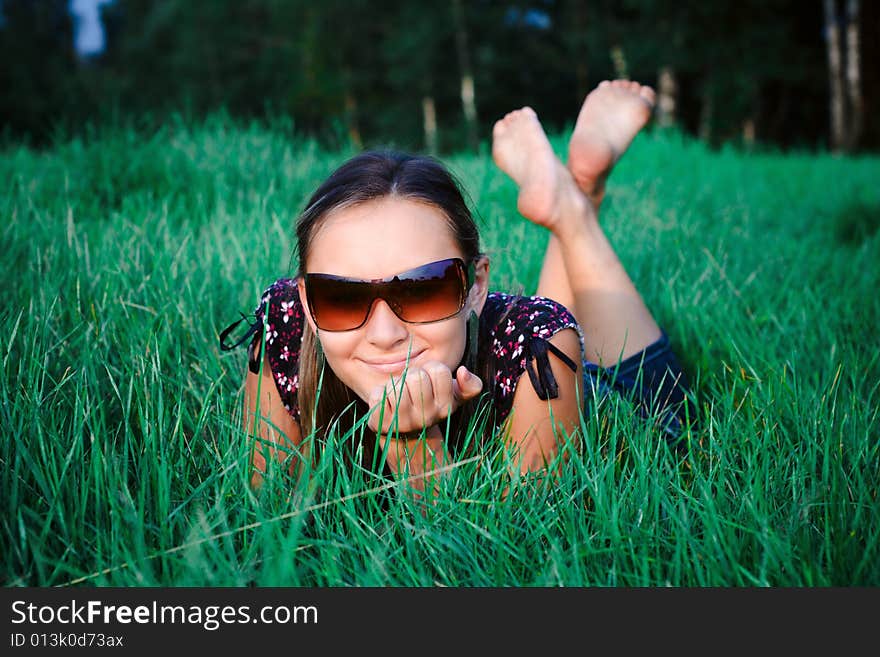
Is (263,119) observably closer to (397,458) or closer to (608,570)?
(397,458)

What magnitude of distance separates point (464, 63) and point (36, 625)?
17.9 m

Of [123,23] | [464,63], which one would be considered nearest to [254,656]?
[464,63]

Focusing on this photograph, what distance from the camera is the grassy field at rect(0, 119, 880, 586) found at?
975 millimetres

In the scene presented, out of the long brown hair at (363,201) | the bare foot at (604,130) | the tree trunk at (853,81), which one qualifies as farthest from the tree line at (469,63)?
the long brown hair at (363,201)

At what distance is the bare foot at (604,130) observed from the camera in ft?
7.93

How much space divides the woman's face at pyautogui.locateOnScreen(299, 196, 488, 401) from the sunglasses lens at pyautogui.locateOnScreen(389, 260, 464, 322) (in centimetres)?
2

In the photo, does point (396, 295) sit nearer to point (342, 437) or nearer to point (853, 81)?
point (342, 437)

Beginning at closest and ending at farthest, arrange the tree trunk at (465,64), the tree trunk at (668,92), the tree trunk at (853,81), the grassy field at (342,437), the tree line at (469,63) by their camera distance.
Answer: the grassy field at (342,437)
the tree trunk at (853,81)
the tree line at (469,63)
the tree trunk at (668,92)
the tree trunk at (465,64)

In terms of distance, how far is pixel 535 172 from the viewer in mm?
2295

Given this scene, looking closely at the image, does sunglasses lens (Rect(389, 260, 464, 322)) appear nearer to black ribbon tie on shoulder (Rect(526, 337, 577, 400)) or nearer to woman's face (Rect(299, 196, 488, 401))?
woman's face (Rect(299, 196, 488, 401))

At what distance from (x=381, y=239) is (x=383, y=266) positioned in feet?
0.19

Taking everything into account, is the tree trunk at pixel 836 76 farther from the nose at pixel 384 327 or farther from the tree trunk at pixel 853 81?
the nose at pixel 384 327

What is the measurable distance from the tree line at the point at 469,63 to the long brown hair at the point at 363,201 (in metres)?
9.19

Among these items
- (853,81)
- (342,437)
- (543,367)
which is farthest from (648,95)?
(853,81)
